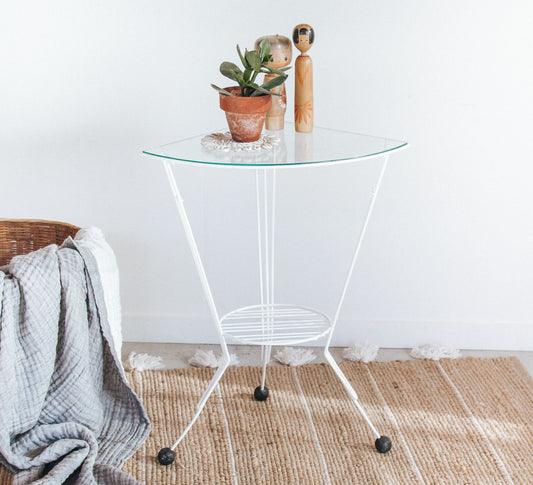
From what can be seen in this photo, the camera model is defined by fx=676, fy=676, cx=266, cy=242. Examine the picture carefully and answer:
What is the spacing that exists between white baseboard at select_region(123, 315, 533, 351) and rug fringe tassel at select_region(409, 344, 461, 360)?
47 mm

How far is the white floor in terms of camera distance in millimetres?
2248

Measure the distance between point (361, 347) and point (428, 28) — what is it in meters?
1.04

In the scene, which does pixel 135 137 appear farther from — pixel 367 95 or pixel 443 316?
pixel 443 316

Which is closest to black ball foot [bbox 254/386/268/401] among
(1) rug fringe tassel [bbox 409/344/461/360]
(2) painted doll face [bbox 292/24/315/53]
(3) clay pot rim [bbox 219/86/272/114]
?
(1) rug fringe tassel [bbox 409/344/461/360]

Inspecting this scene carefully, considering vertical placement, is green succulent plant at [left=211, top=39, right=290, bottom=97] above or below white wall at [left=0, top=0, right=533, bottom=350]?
above

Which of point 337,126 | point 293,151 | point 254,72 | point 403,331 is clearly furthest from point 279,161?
point 403,331

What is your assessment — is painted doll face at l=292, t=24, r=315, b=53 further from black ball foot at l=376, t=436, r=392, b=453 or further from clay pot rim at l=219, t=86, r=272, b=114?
black ball foot at l=376, t=436, r=392, b=453

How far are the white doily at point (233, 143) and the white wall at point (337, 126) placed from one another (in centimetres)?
47

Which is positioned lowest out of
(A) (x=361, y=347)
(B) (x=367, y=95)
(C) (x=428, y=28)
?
(A) (x=361, y=347)

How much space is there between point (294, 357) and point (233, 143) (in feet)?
2.91

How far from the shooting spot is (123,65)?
6.84ft

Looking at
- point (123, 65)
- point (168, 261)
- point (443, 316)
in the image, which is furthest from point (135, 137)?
point (443, 316)

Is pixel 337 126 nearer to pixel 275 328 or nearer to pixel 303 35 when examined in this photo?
pixel 303 35

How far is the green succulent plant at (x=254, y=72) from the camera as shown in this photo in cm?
153
